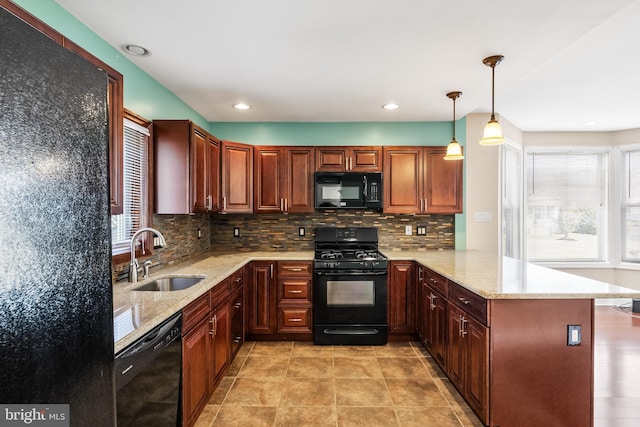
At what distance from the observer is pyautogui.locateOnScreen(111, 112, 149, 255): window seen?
Answer: 88.7 inches

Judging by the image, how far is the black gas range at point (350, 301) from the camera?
3.29 metres

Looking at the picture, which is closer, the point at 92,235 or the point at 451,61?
the point at 92,235

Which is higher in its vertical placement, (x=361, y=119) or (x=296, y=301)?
(x=361, y=119)

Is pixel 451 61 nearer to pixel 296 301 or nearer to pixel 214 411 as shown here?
pixel 296 301

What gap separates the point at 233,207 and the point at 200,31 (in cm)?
188

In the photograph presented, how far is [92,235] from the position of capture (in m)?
0.75

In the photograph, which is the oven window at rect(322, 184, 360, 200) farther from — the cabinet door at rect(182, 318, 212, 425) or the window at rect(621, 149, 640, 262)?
the window at rect(621, 149, 640, 262)

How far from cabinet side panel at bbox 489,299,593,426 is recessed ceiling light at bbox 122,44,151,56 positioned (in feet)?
8.91

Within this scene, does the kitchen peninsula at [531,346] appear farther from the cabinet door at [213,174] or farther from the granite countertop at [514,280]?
the cabinet door at [213,174]

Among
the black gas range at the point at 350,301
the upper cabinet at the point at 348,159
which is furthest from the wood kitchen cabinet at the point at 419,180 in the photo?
the black gas range at the point at 350,301

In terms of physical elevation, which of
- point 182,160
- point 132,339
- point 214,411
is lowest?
point 214,411

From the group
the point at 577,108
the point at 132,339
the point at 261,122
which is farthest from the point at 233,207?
the point at 577,108

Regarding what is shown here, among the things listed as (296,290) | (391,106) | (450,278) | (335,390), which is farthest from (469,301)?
(391,106)

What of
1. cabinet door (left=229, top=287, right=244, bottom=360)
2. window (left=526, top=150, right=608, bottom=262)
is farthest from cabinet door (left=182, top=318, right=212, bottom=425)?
window (left=526, top=150, right=608, bottom=262)
